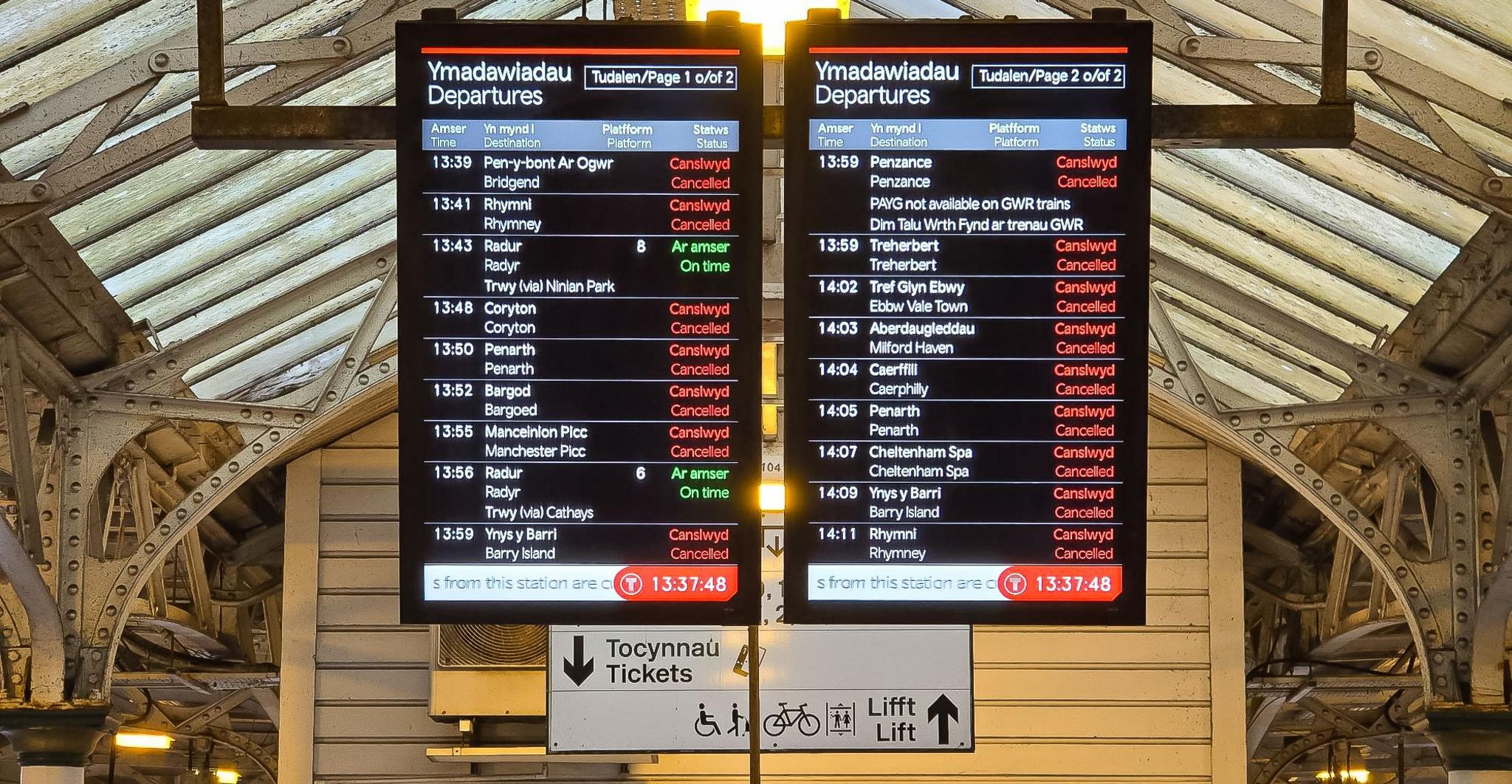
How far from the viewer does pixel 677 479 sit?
5316 mm

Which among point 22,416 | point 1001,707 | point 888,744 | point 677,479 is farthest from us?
point 1001,707

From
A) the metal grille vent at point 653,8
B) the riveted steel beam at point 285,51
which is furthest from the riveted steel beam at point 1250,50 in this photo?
the riveted steel beam at point 285,51

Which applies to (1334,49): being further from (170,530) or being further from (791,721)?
(170,530)

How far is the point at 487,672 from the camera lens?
13.3 metres

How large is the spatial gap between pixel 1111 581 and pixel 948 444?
58cm

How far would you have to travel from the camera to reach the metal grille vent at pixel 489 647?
13.3 metres

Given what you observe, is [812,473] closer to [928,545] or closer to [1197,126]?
[928,545]

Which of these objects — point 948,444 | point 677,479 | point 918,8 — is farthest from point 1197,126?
point 918,8

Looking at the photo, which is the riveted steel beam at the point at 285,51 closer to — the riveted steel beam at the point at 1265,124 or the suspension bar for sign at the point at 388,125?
the suspension bar for sign at the point at 388,125

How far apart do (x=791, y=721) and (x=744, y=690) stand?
1.19 feet

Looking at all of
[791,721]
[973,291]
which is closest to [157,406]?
[791,721]

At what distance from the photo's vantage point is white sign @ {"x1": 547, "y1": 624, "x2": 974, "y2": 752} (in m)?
12.5

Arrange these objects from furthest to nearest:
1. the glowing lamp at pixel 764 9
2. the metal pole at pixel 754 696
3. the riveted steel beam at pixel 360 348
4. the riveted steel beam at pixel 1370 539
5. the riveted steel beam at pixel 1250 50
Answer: the riveted steel beam at pixel 360 348, the riveted steel beam at pixel 1370 539, the riveted steel beam at pixel 1250 50, the glowing lamp at pixel 764 9, the metal pole at pixel 754 696

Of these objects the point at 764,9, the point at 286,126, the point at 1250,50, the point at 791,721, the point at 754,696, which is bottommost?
the point at 754,696
